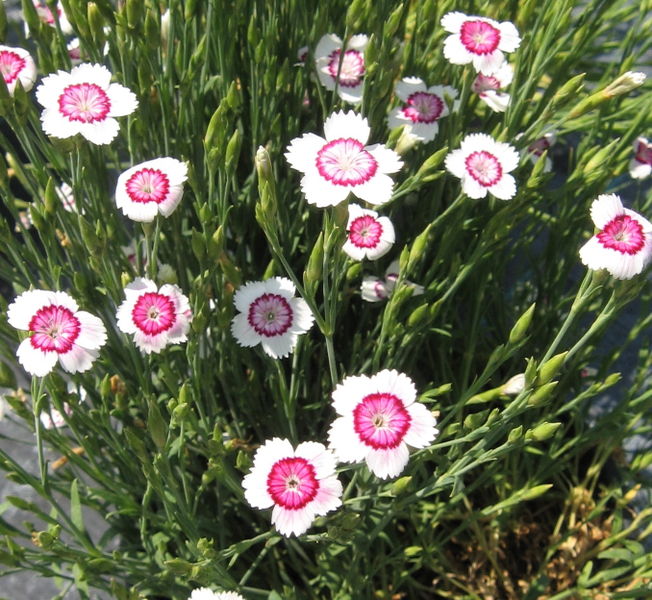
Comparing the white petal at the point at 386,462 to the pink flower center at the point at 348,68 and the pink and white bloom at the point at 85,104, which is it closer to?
the pink and white bloom at the point at 85,104

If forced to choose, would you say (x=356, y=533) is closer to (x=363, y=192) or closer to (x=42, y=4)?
(x=363, y=192)

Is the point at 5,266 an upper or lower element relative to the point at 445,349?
upper

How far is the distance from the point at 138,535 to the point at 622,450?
1247 mm

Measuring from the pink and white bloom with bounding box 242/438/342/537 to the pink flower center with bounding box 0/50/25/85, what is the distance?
87 centimetres

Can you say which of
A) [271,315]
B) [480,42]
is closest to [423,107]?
[480,42]

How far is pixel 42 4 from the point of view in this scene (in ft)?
7.00

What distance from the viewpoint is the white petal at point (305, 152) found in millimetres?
1253

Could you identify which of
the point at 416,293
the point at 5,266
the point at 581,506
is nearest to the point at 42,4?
the point at 5,266

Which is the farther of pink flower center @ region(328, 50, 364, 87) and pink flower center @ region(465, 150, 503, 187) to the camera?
pink flower center @ region(328, 50, 364, 87)

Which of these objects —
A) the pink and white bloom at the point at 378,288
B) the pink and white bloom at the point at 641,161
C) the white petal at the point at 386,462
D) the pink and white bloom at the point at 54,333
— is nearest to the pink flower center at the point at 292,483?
the white petal at the point at 386,462

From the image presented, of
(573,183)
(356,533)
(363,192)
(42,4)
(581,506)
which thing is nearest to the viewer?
(363,192)

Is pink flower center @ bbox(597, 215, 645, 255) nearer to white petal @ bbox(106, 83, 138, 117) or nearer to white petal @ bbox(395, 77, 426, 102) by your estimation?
white petal @ bbox(395, 77, 426, 102)

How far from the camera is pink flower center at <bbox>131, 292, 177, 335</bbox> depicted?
1333 millimetres

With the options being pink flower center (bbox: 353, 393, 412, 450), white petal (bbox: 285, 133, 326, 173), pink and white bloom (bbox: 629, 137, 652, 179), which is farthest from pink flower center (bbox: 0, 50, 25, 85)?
pink and white bloom (bbox: 629, 137, 652, 179)
